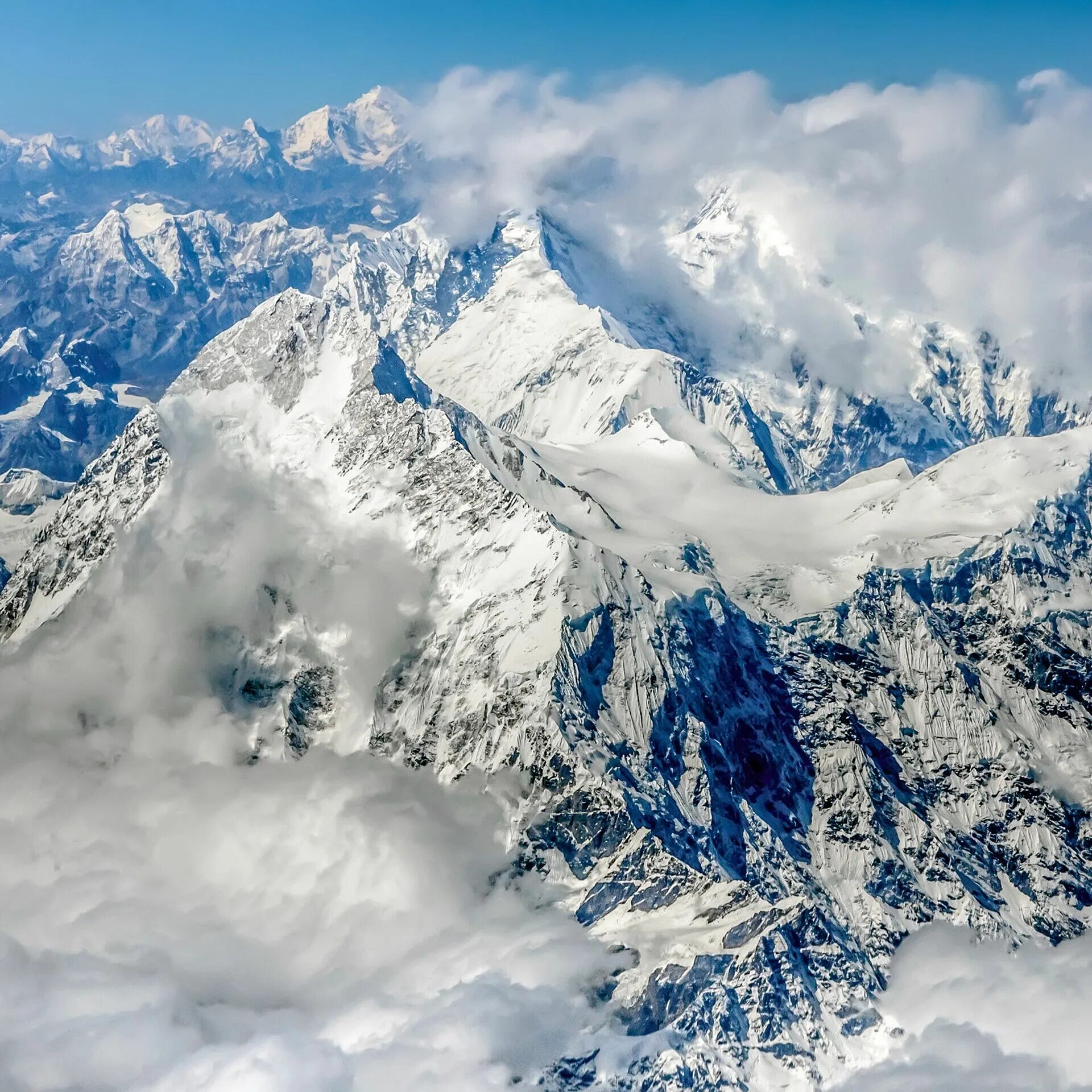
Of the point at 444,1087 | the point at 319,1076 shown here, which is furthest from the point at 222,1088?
the point at 444,1087

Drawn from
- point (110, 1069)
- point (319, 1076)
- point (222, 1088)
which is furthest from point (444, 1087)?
point (110, 1069)

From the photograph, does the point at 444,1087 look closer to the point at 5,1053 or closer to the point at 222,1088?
the point at 222,1088

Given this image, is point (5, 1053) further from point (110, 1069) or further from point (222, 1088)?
point (222, 1088)

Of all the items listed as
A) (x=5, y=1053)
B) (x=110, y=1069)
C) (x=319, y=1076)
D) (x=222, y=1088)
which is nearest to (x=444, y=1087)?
(x=319, y=1076)

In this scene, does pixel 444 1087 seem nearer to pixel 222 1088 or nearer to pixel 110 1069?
pixel 222 1088

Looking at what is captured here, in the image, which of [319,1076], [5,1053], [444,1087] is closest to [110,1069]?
[5,1053]

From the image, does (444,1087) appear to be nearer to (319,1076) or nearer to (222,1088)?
(319,1076)

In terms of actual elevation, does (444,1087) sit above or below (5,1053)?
below
